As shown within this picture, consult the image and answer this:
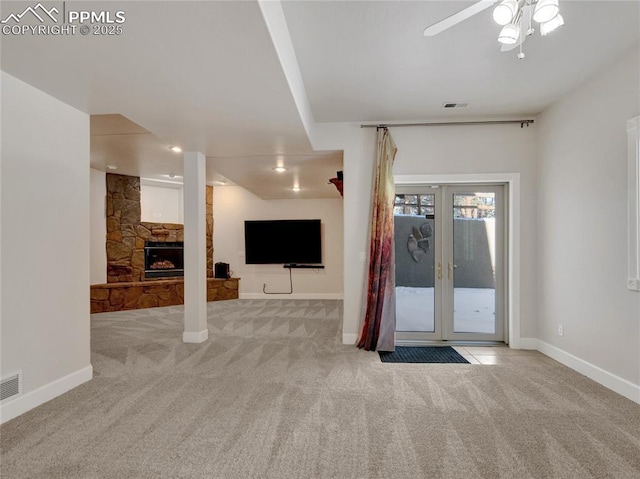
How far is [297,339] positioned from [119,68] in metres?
3.46

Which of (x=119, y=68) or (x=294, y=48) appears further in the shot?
(x=294, y=48)

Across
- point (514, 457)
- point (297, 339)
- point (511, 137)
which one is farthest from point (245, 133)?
point (514, 457)

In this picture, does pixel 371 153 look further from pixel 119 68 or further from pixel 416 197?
pixel 119 68

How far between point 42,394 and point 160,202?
5.34 metres

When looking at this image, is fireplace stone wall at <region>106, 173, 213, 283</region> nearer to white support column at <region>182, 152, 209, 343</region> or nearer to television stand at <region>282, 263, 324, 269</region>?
television stand at <region>282, 263, 324, 269</region>

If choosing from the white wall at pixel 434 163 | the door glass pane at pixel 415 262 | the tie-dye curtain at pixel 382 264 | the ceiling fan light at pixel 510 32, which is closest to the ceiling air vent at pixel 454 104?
the white wall at pixel 434 163

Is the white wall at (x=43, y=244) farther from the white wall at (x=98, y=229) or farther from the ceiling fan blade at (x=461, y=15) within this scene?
the white wall at (x=98, y=229)

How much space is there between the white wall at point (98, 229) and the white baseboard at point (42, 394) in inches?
157

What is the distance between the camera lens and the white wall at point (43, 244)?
7.89 feet

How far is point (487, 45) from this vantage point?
103 inches

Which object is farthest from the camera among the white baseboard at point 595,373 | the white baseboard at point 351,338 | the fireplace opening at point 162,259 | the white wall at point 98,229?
the fireplace opening at point 162,259

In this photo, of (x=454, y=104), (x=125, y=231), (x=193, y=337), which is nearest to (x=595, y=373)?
(x=454, y=104)

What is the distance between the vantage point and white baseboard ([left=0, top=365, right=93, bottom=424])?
237 centimetres

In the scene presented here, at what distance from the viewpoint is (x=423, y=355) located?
388 cm
